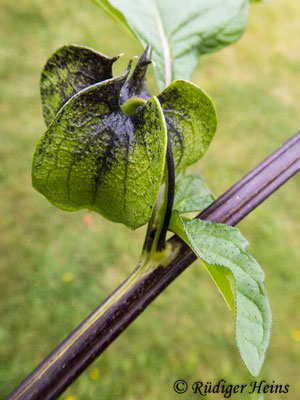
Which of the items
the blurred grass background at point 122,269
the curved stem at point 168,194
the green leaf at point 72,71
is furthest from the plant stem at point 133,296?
the blurred grass background at point 122,269

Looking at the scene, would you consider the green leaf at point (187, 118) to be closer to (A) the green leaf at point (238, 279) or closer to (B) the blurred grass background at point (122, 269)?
(A) the green leaf at point (238, 279)

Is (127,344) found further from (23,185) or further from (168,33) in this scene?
(168,33)

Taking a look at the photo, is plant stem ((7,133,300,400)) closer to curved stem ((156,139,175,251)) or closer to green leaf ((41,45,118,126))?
curved stem ((156,139,175,251))

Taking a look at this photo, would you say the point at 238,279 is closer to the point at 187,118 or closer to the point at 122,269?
the point at 187,118

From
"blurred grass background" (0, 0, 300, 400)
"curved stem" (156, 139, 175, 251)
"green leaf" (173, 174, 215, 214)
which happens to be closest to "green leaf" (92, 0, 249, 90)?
"green leaf" (173, 174, 215, 214)

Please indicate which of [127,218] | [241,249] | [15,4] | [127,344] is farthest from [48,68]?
[15,4]

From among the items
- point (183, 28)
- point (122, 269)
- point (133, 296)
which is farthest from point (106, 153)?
point (122, 269)

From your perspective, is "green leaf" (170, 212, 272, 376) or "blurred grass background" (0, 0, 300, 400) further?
"blurred grass background" (0, 0, 300, 400)
